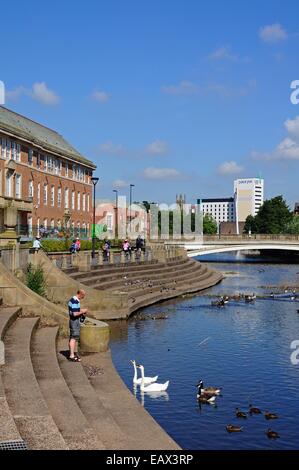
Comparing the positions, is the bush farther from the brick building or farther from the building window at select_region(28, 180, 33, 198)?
the building window at select_region(28, 180, 33, 198)

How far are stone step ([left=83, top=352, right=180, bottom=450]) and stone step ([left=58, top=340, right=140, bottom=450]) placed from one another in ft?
0.87

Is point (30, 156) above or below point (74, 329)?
above

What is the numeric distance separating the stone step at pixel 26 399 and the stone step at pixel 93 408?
1099mm

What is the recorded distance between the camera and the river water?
1435 centimetres

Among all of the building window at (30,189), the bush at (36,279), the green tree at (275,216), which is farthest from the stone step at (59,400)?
the green tree at (275,216)

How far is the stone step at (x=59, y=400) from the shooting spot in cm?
1066

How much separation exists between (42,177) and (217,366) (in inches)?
2014

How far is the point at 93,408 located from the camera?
13328mm

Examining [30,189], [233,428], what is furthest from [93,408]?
[30,189]

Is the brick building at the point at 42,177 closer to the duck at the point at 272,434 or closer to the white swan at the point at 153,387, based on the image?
the white swan at the point at 153,387

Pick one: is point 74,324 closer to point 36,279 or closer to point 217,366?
point 217,366

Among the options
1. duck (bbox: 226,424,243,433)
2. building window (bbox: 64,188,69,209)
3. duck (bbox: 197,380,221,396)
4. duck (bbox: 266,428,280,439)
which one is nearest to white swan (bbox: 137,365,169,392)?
duck (bbox: 197,380,221,396)

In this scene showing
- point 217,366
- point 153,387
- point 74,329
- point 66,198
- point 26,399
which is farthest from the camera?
point 66,198

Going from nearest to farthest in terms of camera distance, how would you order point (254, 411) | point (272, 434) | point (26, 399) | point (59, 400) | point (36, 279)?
1. point (26, 399)
2. point (59, 400)
3. point (272, 434)
4. point (254, 411)
5. point (36, 279)
